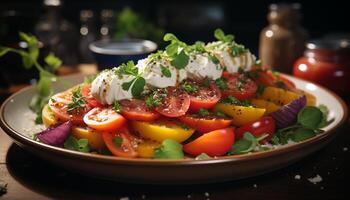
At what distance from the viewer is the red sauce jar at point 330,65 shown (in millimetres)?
2682

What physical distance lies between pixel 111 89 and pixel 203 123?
0.36 m

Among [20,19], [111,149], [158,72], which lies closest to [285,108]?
[158,72]

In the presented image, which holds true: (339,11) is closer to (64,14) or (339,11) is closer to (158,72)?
(64,14)

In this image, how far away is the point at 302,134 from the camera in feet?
6.08

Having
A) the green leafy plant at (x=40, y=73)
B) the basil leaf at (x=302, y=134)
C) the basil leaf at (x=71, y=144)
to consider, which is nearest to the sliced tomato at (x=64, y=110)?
the basil leaf at (x=71, y=144)

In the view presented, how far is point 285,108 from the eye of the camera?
1.97m

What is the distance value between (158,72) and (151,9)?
450 cm

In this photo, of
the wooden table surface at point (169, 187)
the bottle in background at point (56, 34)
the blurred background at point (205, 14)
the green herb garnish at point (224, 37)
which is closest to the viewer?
the wooden table surface at point (169, 187)

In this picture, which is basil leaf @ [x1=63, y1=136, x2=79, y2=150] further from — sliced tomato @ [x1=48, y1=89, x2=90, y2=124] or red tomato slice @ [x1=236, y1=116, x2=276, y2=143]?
red tomato slice @ [x1=236, y1=116, x2=276, y2=143]

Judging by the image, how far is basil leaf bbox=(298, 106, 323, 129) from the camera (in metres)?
1.92

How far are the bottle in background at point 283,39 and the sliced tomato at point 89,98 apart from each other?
5.02 ft

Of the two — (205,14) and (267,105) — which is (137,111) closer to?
(267,105)

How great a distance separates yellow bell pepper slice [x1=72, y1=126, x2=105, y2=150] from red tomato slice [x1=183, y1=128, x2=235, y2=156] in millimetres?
296

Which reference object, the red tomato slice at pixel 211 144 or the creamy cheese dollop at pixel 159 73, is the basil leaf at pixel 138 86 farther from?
the red tomato slice at pixel 211 144
